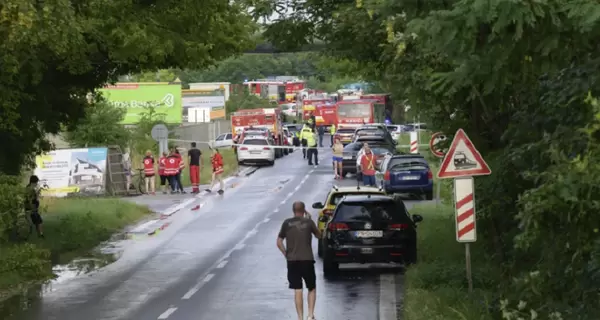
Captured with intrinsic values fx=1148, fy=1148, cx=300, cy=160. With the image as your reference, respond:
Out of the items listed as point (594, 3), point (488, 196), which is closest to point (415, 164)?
point (488, 196)

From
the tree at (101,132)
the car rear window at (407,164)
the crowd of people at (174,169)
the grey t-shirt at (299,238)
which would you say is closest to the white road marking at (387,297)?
the grey t-shirt at (299,238)

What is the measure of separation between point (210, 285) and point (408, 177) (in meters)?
19.0

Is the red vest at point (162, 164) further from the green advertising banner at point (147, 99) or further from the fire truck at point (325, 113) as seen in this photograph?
the fire truck at point (325, 113)

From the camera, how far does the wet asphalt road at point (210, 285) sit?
16.4 m

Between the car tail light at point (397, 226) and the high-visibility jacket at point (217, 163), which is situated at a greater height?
the high-visibility jacket at point (217, 163)

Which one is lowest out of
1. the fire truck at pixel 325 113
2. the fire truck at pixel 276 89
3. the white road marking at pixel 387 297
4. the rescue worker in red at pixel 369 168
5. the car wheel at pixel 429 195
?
the white road marking at pixel 387 297

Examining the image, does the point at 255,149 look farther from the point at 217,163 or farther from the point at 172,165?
the point at 172,165

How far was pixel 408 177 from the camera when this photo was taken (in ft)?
123

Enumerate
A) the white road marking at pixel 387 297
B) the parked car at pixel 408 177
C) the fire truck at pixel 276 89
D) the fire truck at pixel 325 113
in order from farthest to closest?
the fire truck at pixel 276 89
the fire truck at pixel 325 113
the parked car at pixel 408 177
the white road marking at pixel 387 297

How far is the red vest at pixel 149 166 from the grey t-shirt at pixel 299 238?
26706 millimetres

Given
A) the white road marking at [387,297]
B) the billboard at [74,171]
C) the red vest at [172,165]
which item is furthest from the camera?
the red vest at [172,165]

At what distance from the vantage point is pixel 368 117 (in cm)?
8275

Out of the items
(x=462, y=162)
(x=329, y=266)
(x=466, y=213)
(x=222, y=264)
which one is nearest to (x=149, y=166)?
(x=222, y=264)

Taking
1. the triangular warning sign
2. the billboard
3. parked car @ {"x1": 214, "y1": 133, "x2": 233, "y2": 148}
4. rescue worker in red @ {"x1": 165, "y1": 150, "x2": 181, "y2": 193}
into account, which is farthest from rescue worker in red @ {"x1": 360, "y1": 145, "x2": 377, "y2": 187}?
parked car @ {"x1": 214, "y1": 133, "x2": 233, "y2": 148}
